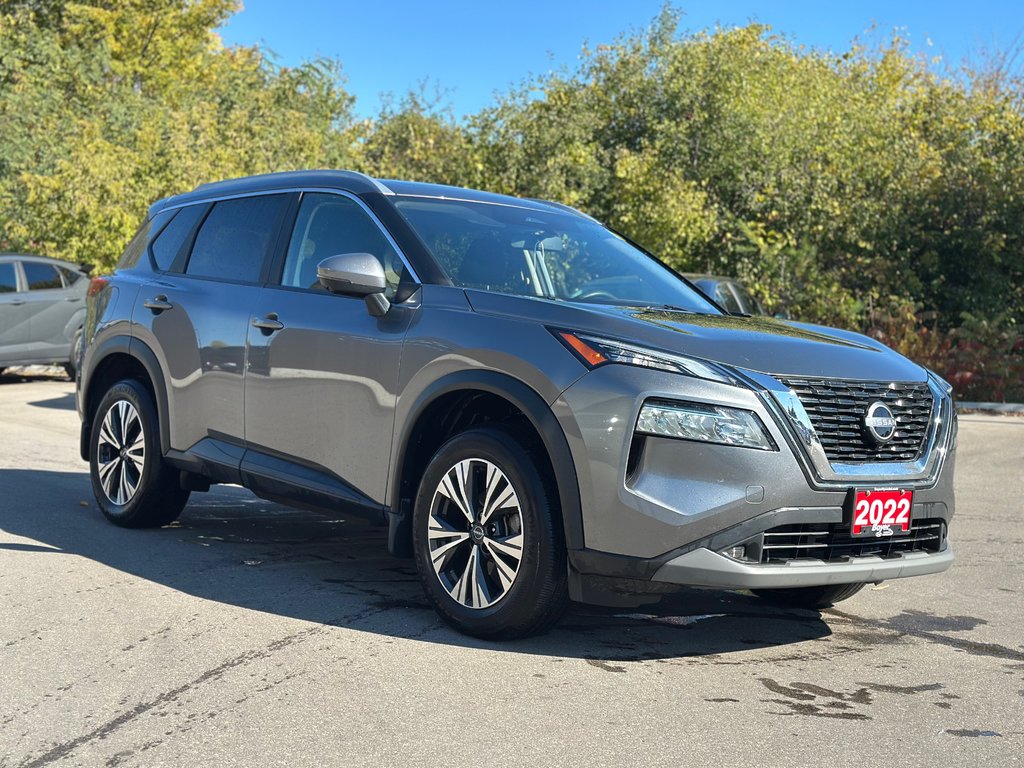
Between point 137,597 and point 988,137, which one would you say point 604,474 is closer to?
point 137,597

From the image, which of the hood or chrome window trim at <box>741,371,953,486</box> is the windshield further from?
chrome window trim at <box>741,371,953,486</box>

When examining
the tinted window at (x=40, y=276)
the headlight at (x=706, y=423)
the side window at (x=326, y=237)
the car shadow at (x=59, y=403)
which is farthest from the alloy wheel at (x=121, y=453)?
the tinted window at (x=40, y=276)

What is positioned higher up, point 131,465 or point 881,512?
point 881,512

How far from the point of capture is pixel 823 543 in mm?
4633

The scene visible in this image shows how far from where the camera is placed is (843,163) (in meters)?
25.6

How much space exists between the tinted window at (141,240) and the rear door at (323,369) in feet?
5.31

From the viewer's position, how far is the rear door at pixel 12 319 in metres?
18.0

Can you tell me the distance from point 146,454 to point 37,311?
12339 mm

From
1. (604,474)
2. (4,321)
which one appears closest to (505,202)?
(604,474)

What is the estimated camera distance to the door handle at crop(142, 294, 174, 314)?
6.90 m

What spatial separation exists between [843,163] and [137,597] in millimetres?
22340

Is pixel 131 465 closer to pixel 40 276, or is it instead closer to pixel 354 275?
pixel 354 275

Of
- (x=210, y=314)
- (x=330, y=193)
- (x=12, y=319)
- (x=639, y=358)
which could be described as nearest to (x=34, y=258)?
(x=12, y=319)

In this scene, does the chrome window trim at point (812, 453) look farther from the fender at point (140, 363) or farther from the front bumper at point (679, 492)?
the fender at point (140, 363)
